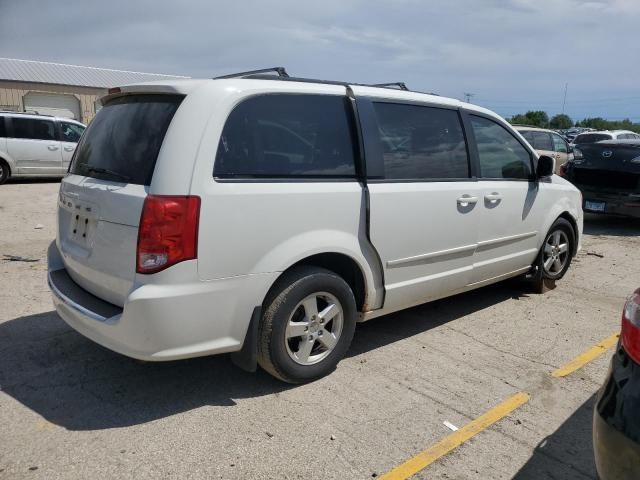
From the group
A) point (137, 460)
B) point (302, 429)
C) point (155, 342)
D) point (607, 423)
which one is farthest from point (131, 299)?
point (607, 423)

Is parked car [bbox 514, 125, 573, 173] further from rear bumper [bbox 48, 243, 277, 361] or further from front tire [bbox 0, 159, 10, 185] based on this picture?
front tire [bbox 0, 159, 10, 185]

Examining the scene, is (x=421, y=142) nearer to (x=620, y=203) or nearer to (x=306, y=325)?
(x=306, y=325)

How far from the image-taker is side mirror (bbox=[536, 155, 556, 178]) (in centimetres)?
510

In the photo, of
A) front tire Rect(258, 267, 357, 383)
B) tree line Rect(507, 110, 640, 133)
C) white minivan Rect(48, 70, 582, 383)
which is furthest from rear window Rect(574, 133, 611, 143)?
tree line Rect(507, 110, 640, 133)

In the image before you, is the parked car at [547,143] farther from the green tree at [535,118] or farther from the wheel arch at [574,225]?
the green tree at [535,118]

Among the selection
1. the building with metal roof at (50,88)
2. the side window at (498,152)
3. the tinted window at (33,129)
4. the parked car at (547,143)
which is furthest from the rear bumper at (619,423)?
the building with metal roof at (50,88)

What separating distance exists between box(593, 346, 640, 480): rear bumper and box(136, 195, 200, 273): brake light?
6.65ft

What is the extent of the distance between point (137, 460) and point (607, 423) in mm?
2137

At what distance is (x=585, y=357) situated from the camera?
13.6ft

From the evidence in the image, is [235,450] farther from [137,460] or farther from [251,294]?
[251,294]

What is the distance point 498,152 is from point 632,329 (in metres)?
3.04

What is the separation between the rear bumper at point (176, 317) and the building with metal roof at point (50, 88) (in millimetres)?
38412

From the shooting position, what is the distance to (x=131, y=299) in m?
2.86

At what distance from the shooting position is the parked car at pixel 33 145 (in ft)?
44.1
